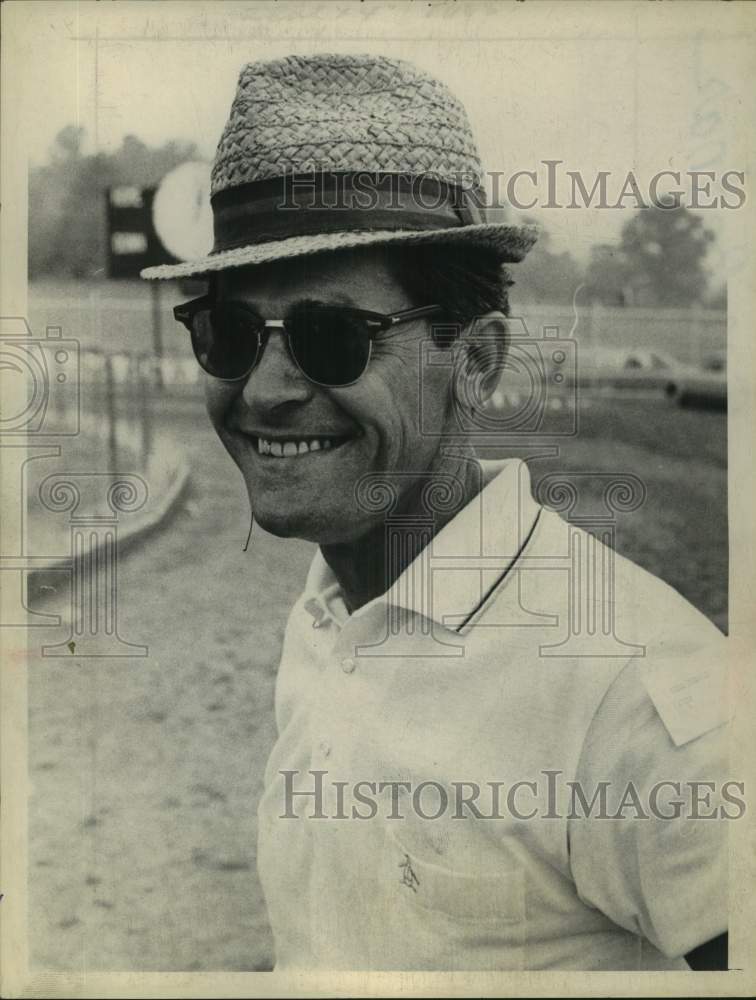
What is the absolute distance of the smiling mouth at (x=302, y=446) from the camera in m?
3.44

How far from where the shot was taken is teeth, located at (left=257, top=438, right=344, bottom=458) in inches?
135

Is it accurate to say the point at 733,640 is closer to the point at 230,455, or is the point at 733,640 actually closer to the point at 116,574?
the point at 230,455

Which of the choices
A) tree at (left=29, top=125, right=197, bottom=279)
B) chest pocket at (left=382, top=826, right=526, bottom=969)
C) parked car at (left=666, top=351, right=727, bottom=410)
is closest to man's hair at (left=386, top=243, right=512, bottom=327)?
parked car at (left=666, top=351, right=727, bottom=410)

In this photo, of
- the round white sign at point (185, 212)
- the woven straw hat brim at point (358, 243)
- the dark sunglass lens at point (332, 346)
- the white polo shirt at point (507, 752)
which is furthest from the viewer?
the round white sign at point (185, 212)

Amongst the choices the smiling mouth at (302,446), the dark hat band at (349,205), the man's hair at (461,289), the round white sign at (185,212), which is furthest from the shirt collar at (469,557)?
the round white sign at (185,212)

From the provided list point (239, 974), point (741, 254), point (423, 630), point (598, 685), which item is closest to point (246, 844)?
point (239, 974)

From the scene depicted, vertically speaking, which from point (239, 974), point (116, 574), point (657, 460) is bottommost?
point (239, 974)

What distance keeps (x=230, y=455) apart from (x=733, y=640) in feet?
5.53

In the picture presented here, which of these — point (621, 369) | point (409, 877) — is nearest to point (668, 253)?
point (621, 369)

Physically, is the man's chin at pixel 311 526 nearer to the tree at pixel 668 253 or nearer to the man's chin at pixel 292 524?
the man's chin at pixel 292 524

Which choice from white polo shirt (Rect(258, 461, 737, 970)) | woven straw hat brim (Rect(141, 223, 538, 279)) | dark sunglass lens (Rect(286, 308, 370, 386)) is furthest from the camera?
white polo shirt (Rect(258, 461, 737, 970))

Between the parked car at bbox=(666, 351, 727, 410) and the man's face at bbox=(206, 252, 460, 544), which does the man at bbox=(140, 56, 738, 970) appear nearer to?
the man's face at bbox=(206, 252, 460, 544)

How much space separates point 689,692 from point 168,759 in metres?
1.66

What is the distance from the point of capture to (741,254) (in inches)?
145
